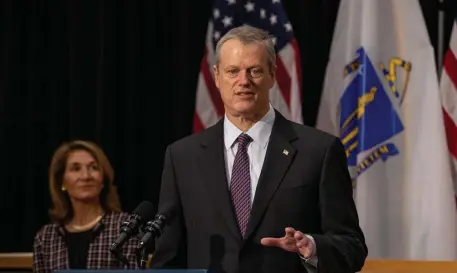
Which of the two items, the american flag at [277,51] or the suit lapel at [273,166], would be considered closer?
the suit lapel at [273,166]

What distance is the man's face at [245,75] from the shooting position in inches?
95.3

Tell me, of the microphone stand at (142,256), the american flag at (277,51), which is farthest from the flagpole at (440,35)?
the microphone stand at (142,256)

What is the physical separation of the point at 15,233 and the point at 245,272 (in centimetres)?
278

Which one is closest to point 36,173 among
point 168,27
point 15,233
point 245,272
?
point 15,233

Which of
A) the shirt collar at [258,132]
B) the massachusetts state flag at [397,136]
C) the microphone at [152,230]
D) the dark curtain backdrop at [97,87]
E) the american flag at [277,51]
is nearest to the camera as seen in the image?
the microphone at [152,230]

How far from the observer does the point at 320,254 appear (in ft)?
7.38

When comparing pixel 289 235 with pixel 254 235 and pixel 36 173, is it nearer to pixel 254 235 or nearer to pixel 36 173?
pixel 254 235

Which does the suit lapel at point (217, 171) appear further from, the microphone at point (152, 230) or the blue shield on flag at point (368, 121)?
the blue shield on flag at point (368, 121)

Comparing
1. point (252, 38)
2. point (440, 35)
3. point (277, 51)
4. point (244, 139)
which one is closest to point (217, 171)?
point (244, 139)

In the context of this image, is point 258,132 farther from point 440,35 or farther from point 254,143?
point 440,35

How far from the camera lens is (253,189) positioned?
2414 millimetres

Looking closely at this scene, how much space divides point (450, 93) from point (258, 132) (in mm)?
1993

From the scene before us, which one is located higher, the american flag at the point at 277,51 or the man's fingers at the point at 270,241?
the american flag at the point at 277,51

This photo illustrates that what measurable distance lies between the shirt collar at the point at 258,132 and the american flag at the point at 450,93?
191cm
